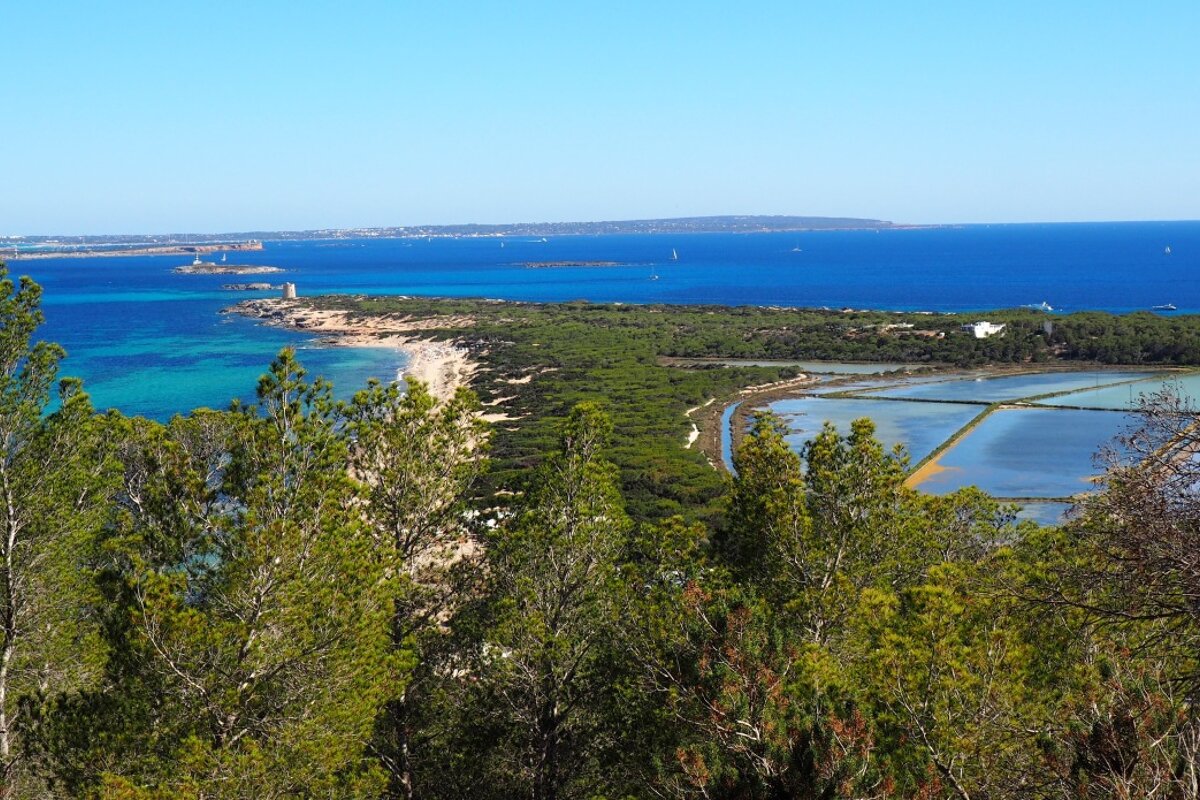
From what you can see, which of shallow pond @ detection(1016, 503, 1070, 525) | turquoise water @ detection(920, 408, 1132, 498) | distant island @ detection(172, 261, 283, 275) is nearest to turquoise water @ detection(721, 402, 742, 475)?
turquoise water @ detection(920, 408, 1132, 498)

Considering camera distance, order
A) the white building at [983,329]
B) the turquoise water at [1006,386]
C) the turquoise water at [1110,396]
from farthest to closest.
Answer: the white building at [983,329] → the turquoise water at [1006,386] → the turquoise water at [1110,396]

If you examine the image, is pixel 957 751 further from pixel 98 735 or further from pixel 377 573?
pixel 98 735

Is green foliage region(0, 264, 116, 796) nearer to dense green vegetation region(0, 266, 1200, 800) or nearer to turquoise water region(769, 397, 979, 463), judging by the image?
dense green vegetation region(0, 266, 1200, 800)

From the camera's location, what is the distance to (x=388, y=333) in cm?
9531

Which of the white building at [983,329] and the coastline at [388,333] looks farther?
the white building at [983,329]

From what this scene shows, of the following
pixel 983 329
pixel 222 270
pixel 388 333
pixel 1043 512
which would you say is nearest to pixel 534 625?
pixel 1043 512

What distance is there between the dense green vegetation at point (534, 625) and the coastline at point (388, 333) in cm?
4694

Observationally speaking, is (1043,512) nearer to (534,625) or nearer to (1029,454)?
(1029,454)

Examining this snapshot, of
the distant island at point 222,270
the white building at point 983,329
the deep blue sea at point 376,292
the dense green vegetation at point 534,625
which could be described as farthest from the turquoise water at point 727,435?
the distant island at point 222,270

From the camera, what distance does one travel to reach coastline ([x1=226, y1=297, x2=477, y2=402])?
71375 millimetres

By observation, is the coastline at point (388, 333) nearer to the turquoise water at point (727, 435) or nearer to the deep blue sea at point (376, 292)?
the deep blue sea at point (376, 292)

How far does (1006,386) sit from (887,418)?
1407 centimetres

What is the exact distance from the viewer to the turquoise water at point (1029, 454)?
38906mm

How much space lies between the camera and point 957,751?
9531 millimetres
